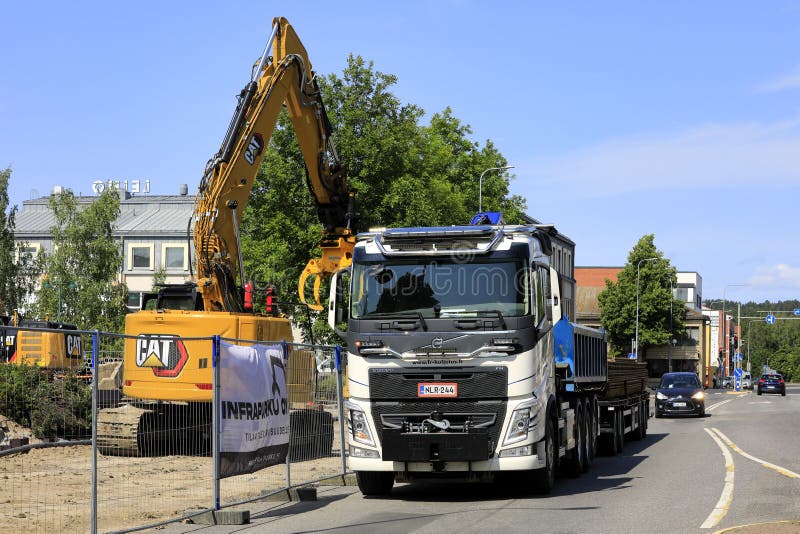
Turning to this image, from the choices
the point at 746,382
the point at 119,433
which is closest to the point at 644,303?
the point at 746,382

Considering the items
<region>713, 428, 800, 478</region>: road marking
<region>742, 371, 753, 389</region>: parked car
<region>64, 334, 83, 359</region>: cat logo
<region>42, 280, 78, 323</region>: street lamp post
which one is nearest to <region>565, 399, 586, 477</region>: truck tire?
<region>713, 428, 800, 478</region>: road marking

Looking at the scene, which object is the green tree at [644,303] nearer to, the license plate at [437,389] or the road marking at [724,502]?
the road marking at [724,502]

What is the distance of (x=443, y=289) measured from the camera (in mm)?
14125

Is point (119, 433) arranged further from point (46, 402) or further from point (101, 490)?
point (101, 490)

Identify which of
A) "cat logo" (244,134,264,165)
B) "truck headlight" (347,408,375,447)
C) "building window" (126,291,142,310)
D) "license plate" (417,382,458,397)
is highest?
"cat logo" (244,134,264,165)

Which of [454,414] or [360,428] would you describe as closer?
[454,414]

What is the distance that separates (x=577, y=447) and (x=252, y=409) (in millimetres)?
Result: 6175

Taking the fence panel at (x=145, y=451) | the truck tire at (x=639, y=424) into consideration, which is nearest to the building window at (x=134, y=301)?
the truck tire at (x=639, y=424)

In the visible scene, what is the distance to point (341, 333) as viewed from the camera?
1494cm

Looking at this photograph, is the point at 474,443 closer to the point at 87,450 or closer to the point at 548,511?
the point at 548,511

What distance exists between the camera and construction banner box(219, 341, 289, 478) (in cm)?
1263

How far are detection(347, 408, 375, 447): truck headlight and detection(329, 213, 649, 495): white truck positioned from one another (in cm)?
1

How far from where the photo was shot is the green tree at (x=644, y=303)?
310ft

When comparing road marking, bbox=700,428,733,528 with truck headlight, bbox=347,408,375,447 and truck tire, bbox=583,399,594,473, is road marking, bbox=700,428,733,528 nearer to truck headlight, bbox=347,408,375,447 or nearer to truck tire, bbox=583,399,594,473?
truck tire, bbox=583,399,594,473
